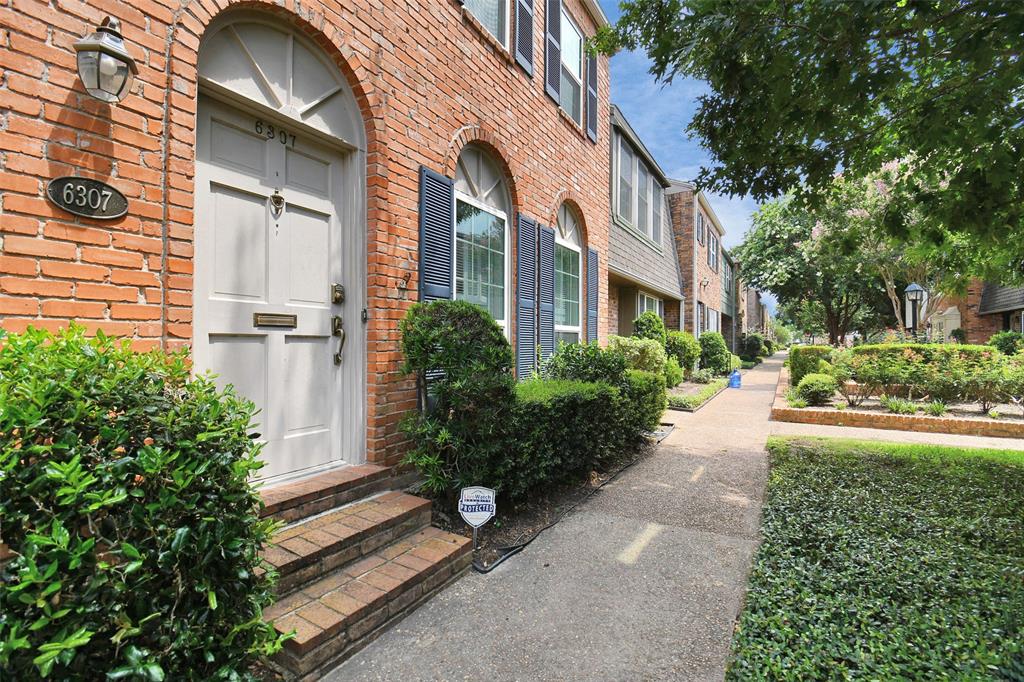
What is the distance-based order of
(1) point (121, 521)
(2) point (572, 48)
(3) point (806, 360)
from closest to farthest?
(1) point (121, 521)
(2) point (572, 48)
(3) point (806, 360)

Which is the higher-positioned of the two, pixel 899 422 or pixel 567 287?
pixel 567 287

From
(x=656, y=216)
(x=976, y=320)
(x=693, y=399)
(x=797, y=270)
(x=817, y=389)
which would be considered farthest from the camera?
(x=797, y=270)

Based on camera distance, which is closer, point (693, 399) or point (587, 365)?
point (587, 365)

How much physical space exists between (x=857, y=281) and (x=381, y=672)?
25160 mm

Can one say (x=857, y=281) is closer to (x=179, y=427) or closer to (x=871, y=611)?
(x=871, y=611)

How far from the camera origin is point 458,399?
3.48m

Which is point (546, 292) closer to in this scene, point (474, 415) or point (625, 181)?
point (474, 415)

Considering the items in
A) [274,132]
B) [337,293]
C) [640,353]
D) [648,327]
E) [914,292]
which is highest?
[914,292]

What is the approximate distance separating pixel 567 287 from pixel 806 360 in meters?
8.93

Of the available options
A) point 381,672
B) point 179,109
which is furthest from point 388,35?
point 381,672

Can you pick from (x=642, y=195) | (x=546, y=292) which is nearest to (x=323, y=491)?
(x=546, y=292)

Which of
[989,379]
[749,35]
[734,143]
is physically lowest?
[989,379]

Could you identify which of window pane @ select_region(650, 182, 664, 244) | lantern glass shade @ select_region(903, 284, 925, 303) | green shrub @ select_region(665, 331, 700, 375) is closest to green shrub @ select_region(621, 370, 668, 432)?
green shrub @ select_region(665, 331, 700, 375)

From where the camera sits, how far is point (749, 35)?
3.31 metres
